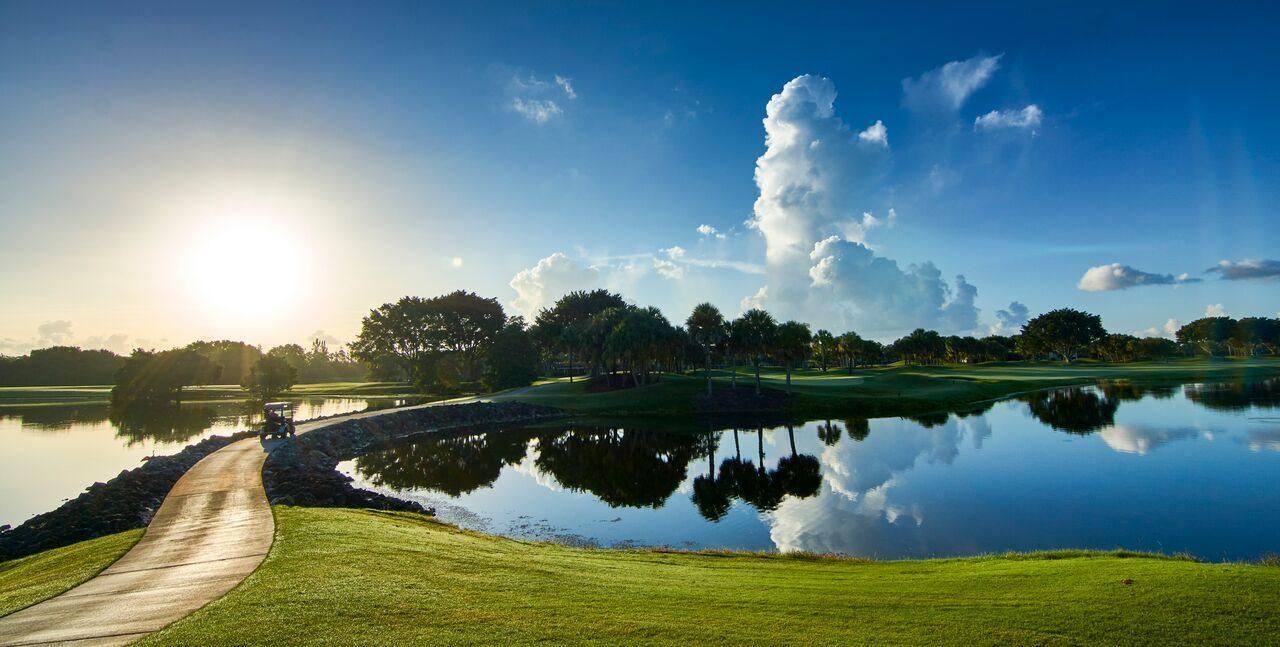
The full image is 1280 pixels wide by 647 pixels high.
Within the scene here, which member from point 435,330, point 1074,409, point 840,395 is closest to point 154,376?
point 435,330

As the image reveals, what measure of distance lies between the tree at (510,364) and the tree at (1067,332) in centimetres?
14335

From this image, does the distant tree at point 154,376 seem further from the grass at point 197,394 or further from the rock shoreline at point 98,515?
the rock shoreline at point 98,515

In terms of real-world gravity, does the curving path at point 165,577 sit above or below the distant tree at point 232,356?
below

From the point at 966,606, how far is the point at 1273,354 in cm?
24146

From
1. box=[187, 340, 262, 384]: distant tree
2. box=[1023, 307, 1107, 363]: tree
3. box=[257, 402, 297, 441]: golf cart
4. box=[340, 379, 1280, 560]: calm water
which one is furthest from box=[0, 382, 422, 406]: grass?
box=[1023, 307, 1107, 363]: tree

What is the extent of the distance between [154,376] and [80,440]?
182 ft

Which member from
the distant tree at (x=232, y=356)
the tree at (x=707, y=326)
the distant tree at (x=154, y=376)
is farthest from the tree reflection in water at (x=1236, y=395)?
the distant tree at (x=232, y=356)

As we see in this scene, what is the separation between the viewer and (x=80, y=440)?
5456 cm

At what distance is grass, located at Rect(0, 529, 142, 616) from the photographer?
1196 centimetres

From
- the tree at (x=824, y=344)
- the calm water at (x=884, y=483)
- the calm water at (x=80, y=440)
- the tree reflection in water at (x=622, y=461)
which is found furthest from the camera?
the tree at (x=824, y=344)

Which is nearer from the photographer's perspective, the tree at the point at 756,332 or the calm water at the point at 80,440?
the calm water at the point at 80,440

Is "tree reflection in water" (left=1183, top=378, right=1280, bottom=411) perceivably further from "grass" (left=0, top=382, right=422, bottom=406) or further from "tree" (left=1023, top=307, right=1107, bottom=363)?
"grass" (left=0, top=382, right=422, bottom=406)

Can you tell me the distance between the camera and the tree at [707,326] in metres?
73.6

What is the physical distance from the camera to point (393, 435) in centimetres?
5722
